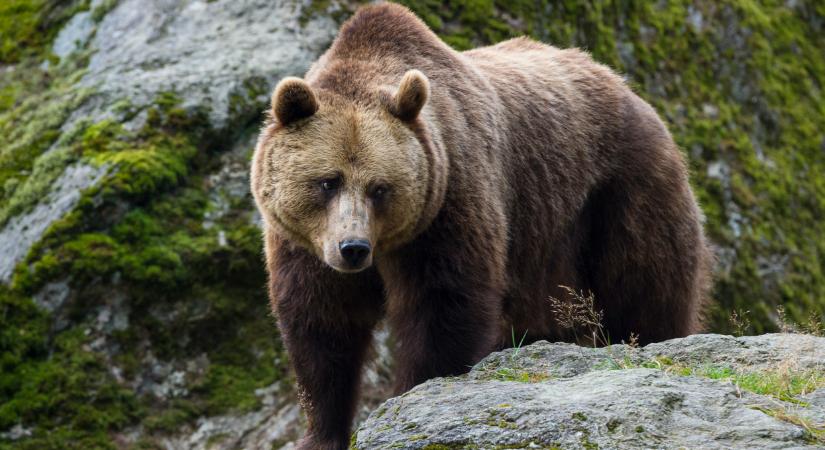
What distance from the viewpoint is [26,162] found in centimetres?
866

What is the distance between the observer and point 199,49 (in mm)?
9180

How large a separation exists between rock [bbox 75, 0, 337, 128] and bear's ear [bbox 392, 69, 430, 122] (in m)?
3.52

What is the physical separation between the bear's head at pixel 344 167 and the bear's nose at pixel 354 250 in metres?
0.10

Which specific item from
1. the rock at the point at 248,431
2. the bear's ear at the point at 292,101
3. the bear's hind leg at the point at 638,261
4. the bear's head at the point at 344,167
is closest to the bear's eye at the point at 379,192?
the bear's head at the point at 344,167

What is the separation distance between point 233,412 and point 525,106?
3.15 meters

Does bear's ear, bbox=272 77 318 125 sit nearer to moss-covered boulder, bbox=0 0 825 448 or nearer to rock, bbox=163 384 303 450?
moss-covered boulder, bbox=0 0 825 448

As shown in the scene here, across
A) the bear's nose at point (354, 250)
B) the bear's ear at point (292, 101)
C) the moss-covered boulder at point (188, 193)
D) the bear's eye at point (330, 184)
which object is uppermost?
the bear's ear at point (292, 101)

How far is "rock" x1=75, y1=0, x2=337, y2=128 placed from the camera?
28.9ft

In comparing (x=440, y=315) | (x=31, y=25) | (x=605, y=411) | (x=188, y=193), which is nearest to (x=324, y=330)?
(x=440, y=315)

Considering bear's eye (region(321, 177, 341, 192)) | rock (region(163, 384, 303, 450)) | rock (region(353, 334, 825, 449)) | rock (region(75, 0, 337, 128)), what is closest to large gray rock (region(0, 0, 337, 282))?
rock (region(75, 0, 337, 128))

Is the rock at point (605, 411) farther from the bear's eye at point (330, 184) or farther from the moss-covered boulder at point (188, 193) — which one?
the moss-covered boulder at point (188, 193)

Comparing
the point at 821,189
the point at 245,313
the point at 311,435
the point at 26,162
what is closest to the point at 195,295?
the point at 245,313

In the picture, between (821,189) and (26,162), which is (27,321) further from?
(821,189)

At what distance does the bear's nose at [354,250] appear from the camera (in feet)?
16.8
